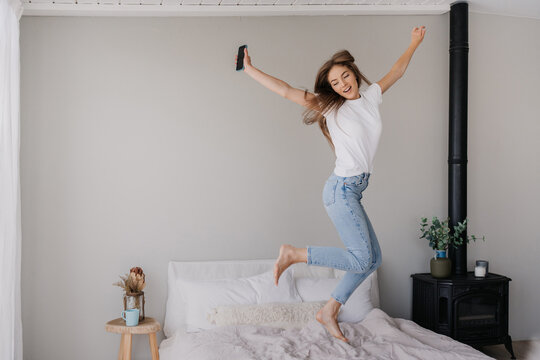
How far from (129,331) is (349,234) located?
177 cm

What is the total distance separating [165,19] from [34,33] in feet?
3.18

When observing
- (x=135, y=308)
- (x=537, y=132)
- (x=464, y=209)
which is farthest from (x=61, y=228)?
(x=537, y=132)

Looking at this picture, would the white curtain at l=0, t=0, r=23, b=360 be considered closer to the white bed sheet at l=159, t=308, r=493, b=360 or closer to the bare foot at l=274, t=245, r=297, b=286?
the white bed sheet at l=159, t=308, r=493, b=360

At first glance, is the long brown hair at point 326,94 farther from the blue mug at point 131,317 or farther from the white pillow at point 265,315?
the blue mug at point 131,317

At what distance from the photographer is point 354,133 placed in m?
3.08

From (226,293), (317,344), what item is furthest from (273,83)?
(226,293)

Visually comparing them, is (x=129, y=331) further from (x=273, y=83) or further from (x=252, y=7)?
(x=252, y=7)

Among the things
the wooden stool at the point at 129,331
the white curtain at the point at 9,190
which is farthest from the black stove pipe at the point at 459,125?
the white curtain at the point at 9,190

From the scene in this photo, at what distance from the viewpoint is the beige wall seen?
13.9 feet

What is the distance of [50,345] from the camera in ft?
13.8

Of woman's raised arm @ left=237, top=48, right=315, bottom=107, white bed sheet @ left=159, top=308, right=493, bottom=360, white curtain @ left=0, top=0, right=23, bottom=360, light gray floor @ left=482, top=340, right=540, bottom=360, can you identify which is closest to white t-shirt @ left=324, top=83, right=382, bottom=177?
woman's raised arm @ left=237, top=48, right=315, bottom=107

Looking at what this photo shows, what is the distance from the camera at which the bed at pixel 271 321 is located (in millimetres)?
3209

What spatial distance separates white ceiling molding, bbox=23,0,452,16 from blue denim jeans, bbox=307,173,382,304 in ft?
6.02

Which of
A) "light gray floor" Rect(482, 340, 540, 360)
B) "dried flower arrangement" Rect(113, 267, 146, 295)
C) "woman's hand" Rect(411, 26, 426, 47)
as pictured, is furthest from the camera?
"light gray floor" Rect(482, 340, 540, 360)
